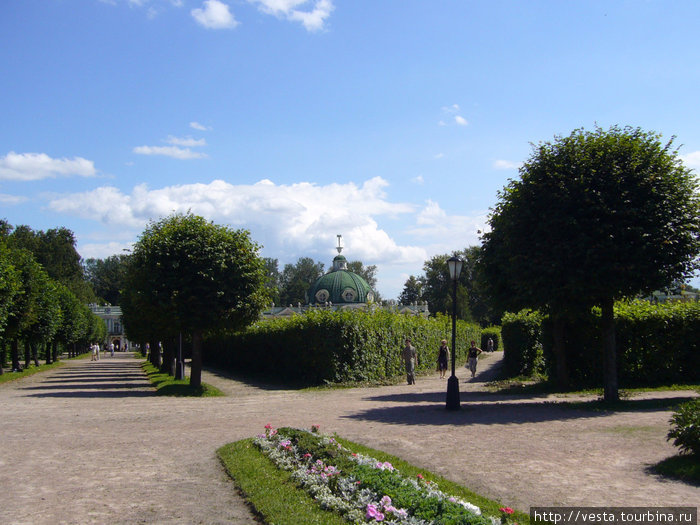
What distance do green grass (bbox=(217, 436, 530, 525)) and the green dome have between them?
69901 mm

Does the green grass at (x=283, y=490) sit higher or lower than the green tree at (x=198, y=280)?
lower

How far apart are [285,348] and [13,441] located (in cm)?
1814

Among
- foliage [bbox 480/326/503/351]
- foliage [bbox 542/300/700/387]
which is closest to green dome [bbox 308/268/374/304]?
foliage [bbox 480/326/503/351]

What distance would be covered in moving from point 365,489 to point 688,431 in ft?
15.6

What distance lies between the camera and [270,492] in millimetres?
7379

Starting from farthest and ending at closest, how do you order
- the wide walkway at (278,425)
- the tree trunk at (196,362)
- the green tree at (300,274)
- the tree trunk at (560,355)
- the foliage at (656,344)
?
the green tree at (300,274)
the tree trunk at (196,362)
the tree trunk at (560,355)
the foliage at (656,344)
the wide walkway at (278,425)

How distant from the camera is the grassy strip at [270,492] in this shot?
6320mm

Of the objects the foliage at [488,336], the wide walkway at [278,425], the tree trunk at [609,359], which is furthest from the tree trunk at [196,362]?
the foliage at [488,336]

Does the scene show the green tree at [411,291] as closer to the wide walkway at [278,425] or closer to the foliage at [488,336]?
the foliage at [488,336]

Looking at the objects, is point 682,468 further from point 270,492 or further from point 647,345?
point 647,345

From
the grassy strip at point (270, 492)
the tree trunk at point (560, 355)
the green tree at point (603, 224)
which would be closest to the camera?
the grassy strip at point (270, 492)

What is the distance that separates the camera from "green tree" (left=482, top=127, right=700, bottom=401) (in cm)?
1520

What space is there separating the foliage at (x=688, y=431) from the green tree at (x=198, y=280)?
1634 cm

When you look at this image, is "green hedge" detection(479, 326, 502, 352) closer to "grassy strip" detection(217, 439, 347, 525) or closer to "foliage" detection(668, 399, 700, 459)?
"foliage" detection(668, 399, 700, 459)
